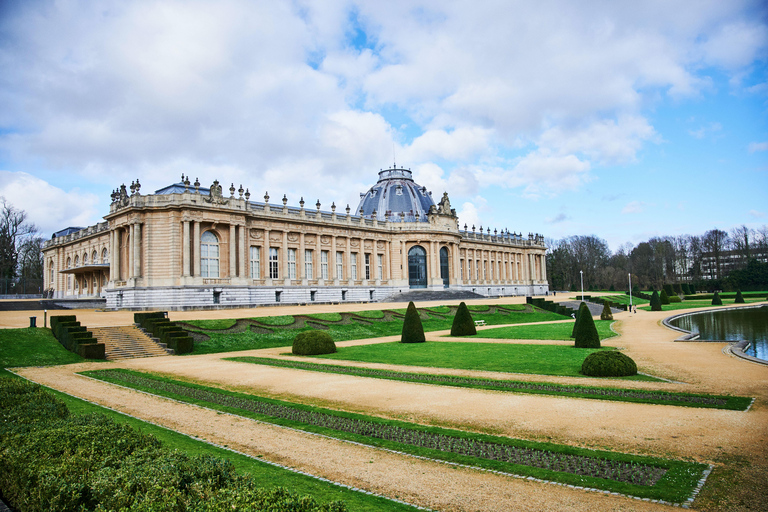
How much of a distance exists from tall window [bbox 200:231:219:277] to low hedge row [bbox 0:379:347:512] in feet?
136

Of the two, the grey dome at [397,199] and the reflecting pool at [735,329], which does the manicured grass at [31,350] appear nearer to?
the reflecting pool at [735,329]

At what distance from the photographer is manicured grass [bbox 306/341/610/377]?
18.2 meters

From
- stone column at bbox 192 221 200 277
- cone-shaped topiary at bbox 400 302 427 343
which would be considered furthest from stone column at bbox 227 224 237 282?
cone-shaped topiary at bbox 400 302 427 343

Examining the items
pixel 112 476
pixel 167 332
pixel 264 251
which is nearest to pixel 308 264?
pixel 264 251

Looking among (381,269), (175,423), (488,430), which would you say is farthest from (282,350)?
(381,269)

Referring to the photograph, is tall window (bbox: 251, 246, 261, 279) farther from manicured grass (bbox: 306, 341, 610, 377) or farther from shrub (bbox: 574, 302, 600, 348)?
shrub (bbox: 574, 302, 600, 348)

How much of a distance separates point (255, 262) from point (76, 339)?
99.6ft

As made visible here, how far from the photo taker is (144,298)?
44.6 m

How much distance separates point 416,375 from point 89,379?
11.6 m

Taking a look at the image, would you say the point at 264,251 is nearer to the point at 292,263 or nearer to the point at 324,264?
the point at 292,263

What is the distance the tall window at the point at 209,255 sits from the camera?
4750cm

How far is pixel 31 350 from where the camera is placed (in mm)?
22844

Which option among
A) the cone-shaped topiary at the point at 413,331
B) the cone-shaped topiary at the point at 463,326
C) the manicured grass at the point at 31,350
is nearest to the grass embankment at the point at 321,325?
the cone-shaped topiary at the point at 463,326

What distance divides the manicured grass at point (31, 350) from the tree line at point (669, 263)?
100146mm
